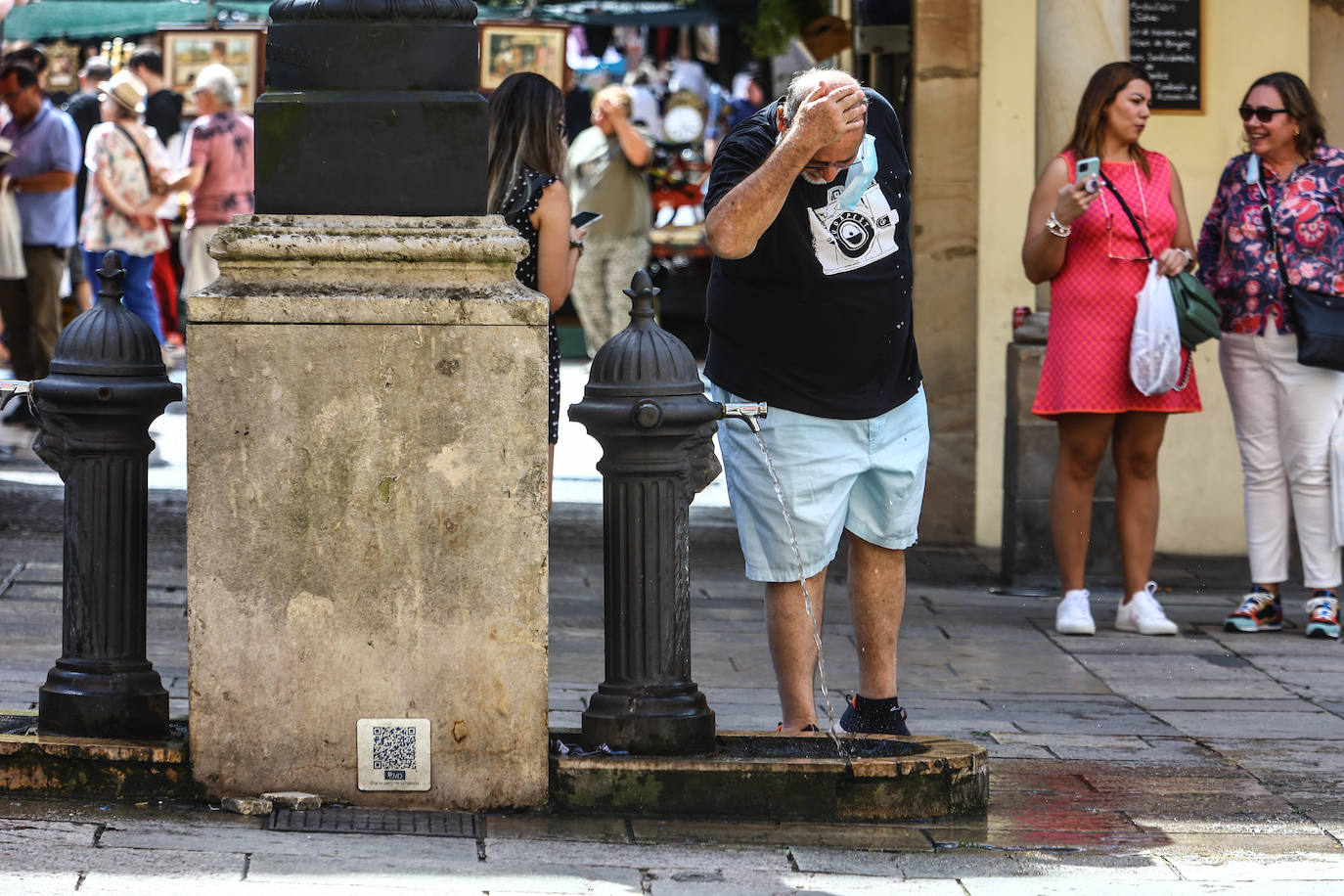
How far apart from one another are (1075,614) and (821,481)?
2.52 metres

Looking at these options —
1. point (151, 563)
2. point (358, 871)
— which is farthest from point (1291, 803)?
point (151, 563)

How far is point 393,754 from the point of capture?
4078 mm

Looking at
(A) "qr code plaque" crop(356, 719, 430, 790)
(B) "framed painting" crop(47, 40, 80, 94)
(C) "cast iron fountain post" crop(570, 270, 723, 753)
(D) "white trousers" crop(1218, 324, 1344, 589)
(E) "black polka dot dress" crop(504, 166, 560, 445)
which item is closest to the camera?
(A) "qr code plaque" crop(356, 719, 430, 790)

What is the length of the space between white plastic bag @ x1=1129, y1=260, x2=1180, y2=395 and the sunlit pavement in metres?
0.89

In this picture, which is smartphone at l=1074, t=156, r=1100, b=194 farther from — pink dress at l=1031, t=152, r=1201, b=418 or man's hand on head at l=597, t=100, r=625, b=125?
man's hand on head at l=597, t=100, r=625, b=125

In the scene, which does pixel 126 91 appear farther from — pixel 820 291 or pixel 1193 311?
pixel 820 291

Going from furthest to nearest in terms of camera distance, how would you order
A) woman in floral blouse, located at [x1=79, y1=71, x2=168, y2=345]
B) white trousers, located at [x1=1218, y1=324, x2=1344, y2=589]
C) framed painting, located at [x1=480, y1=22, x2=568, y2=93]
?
framed painting, located at [x1=480, y1=22, x2=568, y2=93], woman in floral blouse, located at [x1=79, y1=71, x2=168, y2=345], white trousers, located at [x1=1218, y1=324, x2=1344, y2=589]

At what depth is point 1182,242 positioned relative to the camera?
682 centimetres

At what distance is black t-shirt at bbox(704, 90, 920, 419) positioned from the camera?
4.51 metres

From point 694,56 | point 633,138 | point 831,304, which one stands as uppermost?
point 694,56

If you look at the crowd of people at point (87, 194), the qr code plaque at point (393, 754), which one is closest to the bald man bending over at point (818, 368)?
the qr code plaque at point (393, 754)

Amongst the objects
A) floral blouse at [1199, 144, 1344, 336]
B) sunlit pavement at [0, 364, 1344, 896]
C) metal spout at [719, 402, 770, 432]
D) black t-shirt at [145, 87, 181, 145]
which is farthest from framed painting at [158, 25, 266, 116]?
metal spout at [719, 402, 770, 432]

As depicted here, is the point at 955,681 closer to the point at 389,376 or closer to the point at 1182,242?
the point at 1182,242

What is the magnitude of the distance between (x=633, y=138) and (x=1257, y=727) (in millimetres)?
7667
